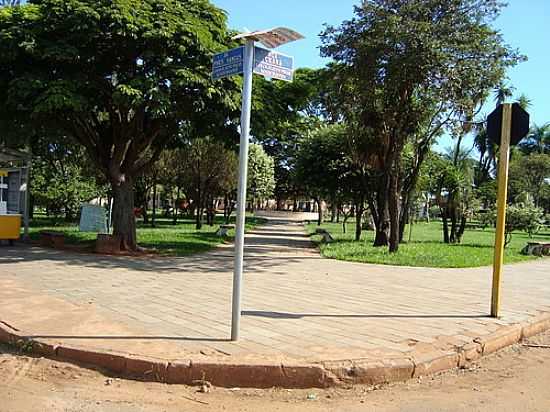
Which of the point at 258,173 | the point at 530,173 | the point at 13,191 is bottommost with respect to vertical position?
the point at 13,191

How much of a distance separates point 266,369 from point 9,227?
555 inches

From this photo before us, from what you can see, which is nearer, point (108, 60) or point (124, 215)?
point (108, 60)

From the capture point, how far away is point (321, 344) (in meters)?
5.50

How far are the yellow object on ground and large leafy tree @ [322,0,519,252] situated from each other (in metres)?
11.0

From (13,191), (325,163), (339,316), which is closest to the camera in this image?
(339,316)

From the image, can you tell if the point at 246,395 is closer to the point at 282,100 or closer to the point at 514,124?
the point at 514,124

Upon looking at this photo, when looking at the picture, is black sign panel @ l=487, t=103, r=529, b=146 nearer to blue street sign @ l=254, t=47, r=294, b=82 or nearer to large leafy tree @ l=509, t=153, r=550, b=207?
blue street sign @ l=254, t=47, r=294, b=82

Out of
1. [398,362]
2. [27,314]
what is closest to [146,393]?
[398,362]

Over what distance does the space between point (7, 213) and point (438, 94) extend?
14.0 metres

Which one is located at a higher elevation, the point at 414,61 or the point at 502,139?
the point at 414,61

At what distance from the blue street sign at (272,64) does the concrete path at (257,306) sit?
2788 mm

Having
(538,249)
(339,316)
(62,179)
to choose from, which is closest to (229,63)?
(339,316)

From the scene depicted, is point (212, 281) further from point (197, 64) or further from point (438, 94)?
point (438, 94)

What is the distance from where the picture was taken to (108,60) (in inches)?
536
